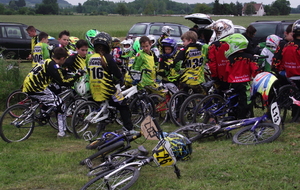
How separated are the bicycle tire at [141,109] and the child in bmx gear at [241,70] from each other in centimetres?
185

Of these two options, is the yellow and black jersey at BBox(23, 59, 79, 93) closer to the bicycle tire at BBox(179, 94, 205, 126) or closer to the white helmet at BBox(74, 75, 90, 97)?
the white helmet at BBox(74, 75, 90, 97)

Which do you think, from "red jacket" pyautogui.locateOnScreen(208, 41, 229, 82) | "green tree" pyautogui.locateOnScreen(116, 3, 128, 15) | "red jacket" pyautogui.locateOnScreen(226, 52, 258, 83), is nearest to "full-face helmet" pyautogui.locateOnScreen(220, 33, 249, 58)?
"red jacket" pyautogui.locateOnScreen(226, 52, 258, 83)

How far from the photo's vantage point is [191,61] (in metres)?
8.52

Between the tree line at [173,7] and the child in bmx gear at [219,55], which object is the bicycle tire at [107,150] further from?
the tree line at [173,7]

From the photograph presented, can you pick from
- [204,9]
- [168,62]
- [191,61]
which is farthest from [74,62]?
[204,9]

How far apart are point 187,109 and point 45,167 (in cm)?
323

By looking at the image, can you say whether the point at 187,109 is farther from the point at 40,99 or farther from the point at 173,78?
the point at 40,99

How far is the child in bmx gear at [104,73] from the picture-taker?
7.40 metres

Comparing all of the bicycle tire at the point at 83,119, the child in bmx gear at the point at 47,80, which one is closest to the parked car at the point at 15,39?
the child in bmx gear at the point at 47,80

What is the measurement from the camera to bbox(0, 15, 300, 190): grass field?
511 centimetres

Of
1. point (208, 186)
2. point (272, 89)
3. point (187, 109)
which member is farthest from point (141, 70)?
point (208, 186)

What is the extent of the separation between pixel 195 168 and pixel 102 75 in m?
2.76

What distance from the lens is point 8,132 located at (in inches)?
300

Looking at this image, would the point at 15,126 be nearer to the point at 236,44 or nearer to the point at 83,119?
the point at 83,119
